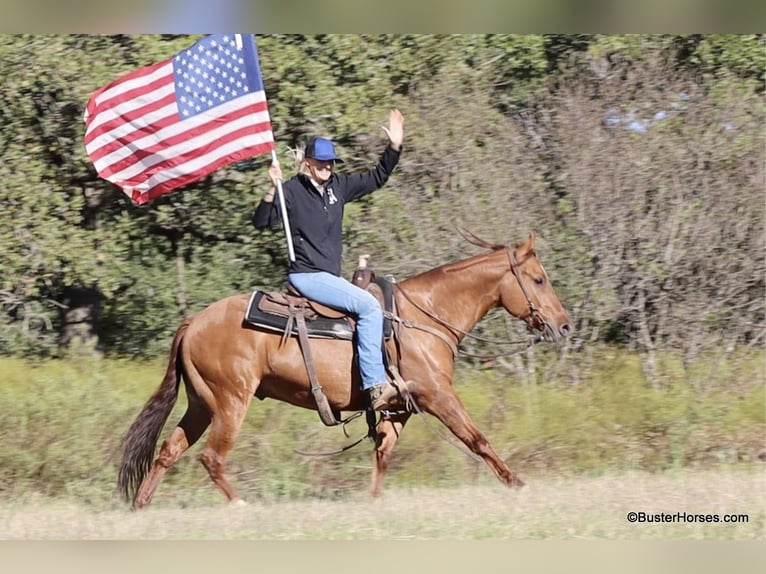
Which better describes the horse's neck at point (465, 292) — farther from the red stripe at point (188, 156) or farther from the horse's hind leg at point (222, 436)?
the red stripe at point (188, 156)

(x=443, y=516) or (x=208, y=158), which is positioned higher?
(x=208, y=158)

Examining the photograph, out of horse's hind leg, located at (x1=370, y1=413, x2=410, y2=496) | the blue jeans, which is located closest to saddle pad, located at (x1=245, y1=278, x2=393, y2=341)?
the blue jeans

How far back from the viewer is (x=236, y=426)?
27.1ft

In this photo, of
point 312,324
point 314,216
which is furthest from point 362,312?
point 314,216

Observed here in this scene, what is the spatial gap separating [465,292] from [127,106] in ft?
10.5

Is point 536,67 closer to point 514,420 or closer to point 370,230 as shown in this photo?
point 370,230

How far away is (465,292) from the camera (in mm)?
8594

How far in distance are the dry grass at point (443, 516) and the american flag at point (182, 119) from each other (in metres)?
2.71

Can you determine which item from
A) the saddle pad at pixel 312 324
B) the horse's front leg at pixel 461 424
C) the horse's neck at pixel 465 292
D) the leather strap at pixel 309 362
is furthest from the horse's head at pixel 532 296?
the leather strap at pixel 309 362

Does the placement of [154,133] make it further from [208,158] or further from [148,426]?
[148,426]

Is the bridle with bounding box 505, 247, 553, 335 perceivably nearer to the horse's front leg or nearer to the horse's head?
the horse's head
